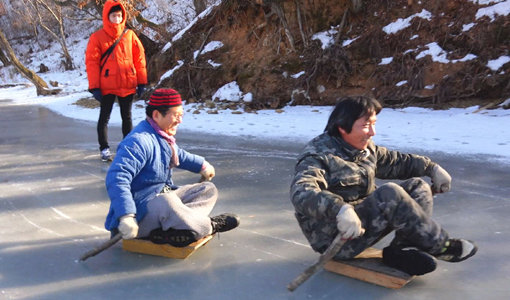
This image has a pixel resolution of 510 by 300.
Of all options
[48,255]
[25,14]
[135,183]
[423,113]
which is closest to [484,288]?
A: [135,183]

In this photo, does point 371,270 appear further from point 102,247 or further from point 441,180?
point 102,247

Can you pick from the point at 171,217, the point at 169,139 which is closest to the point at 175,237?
the point at 171,217

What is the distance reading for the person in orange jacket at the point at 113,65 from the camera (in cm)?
507

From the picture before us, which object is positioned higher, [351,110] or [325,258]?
[351,110]

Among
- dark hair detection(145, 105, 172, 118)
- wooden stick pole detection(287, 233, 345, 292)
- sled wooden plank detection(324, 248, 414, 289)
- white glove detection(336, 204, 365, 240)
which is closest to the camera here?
white glove detection(336, 204, 365, 240)

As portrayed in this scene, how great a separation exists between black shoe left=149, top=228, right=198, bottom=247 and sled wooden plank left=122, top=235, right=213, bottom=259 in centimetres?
4

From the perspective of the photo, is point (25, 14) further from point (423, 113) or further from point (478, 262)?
point (478, 262)

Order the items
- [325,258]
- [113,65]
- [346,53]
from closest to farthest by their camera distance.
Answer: [325,258] < [113,65] < [346,53]

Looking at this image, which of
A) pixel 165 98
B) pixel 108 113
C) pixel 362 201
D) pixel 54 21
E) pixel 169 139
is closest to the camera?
pixel 362 201

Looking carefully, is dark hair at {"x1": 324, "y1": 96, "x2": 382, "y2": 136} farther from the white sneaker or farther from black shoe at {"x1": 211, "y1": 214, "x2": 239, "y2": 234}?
the white sneaker

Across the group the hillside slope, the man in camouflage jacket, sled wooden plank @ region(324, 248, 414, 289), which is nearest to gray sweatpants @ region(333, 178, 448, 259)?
the man in camouflage jacket

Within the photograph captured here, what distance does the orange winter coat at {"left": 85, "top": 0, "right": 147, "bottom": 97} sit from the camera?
508 cm

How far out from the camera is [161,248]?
111 inches

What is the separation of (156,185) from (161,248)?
346 millimetres
